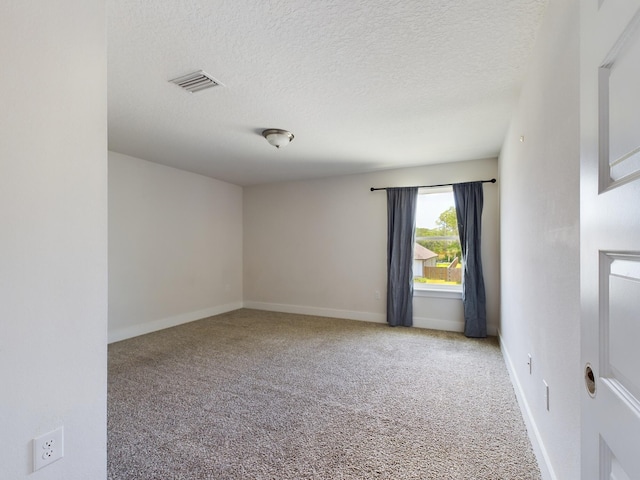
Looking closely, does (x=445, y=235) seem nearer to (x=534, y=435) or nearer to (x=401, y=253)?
(x=401, y=253)

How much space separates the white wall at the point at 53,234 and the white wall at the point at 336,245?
3.80m

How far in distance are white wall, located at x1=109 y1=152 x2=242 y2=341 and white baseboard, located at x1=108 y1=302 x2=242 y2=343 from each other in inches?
0.5

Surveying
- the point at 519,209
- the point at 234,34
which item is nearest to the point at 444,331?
the point at 519,209

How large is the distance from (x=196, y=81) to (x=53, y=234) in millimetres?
1482

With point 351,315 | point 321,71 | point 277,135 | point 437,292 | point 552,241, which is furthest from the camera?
point 351,315

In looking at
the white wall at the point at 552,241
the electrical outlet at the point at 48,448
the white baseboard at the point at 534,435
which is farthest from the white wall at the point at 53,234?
the white baseboard at the point at 534,435

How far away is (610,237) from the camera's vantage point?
0.56 metres

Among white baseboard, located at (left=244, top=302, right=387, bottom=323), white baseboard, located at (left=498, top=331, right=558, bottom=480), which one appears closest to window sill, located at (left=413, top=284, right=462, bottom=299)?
white baseboard, located at (left=244, top=302, right=387, bottom=323)

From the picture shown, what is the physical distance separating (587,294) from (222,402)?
2348mm

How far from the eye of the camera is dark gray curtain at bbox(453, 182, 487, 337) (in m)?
3.84

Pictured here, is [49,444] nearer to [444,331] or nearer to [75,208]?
[75,208]

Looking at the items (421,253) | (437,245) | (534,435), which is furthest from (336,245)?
(534,435)

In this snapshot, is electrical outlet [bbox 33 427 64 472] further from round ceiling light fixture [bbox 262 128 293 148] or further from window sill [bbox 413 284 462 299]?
window sill [bbox 413 284 462 299]

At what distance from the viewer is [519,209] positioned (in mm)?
2262
